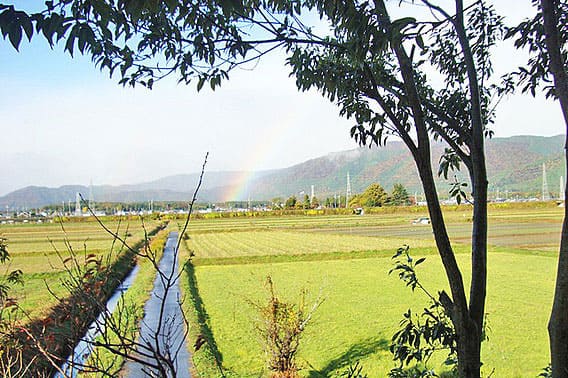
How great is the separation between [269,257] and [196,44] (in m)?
28.2

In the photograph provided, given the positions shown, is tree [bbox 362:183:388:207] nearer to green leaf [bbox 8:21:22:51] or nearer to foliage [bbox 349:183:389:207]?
foliage [bbox 349:183:389:207]

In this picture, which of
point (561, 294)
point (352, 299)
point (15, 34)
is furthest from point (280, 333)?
point (352, 299)

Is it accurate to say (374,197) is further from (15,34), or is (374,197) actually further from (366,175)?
(15,34)

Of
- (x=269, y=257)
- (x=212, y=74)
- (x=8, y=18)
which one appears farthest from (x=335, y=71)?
(x=269, y=257)

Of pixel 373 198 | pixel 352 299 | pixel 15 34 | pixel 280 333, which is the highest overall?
pixel 15 34

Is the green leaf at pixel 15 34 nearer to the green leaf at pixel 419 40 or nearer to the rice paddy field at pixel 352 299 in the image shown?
the green leaf at pixel 419 40

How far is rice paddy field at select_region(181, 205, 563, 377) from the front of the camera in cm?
1008

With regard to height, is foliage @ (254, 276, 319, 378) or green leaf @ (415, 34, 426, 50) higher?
green leaf @ (415, 34, 426, 50)

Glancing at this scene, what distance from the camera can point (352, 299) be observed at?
17.0 m

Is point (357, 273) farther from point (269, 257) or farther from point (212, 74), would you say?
point (212, 74)

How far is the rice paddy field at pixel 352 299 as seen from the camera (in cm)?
1008

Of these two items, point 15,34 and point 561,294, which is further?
point 561,294

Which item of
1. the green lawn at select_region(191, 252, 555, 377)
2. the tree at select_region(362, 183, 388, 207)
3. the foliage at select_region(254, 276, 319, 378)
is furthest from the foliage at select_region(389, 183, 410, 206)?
the foliage at select_region(254, 276, 319, 378)

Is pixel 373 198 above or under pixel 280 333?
above
